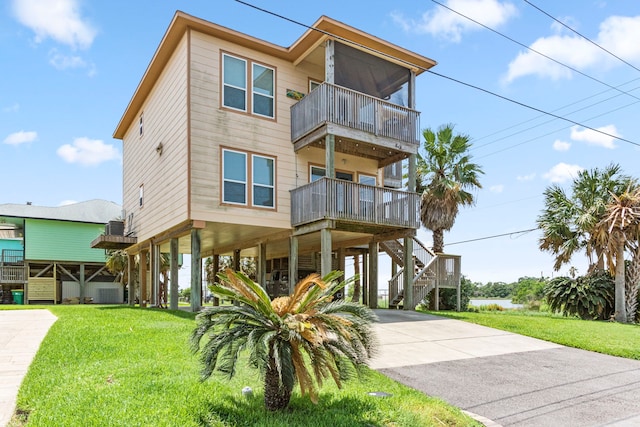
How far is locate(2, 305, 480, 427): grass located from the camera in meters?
4.50

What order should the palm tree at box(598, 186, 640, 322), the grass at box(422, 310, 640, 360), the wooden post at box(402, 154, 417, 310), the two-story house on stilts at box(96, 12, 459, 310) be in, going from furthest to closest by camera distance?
the palm tree at box(598, 186, 640, 322) < the wooden post at box(402, 154, 417, 310) < the two-story house on stilts at box(96, 12, 459, 310) < the grass at box(422, 310, 640, 360)

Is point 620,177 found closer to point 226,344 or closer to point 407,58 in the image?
point 407,58

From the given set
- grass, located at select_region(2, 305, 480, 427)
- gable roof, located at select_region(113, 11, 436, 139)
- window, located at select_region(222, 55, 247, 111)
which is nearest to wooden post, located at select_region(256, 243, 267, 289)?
window, located at select_region(222, 55, 247, 111)

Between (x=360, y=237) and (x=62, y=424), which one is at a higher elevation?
(x=360, y=237)

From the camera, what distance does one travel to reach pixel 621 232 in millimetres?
16266

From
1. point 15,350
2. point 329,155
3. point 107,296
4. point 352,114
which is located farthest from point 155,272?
point 107,296

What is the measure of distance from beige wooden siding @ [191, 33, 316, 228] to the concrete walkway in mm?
4651

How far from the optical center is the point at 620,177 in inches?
712

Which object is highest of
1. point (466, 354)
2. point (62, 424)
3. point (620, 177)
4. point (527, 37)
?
point (527, 37)

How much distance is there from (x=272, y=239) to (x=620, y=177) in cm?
1340

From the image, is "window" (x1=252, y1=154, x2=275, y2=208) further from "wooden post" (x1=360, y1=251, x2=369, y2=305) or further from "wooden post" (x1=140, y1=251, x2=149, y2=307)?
"wooden post" (x1=140, y1=251, x2=149, y2=307)

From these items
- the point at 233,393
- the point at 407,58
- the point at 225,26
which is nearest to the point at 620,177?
the point at 407,58

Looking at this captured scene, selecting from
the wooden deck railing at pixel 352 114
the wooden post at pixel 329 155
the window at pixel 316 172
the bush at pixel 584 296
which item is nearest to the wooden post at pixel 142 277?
the window at pixel 316 172

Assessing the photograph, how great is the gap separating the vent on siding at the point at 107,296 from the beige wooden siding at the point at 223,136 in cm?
2264
